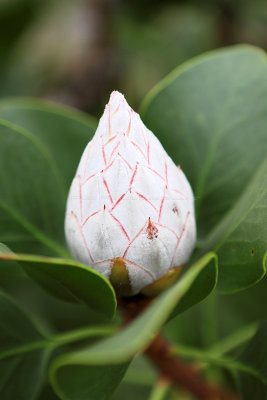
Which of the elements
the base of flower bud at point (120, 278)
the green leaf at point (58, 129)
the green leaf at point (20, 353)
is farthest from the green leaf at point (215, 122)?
the green leaf at point (20, 353)

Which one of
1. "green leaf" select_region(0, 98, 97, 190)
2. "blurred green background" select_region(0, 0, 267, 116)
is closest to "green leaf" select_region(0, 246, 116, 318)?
"green leaf" select_region(0, 98, 97, 190)

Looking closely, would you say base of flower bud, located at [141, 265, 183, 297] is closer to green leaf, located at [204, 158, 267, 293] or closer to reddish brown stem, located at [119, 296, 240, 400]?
green leaf, located at [204, 158, 267, 293]

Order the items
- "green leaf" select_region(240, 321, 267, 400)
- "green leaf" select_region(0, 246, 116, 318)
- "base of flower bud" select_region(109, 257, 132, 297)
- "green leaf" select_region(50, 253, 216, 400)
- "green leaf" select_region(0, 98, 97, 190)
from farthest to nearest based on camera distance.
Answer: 1. "green leaf" select_region(0, 98, 97, 190)
2. "green leaf" select_region(240, 321, 267, 400)
3. "base of flower bud" select_region(109, 257, 132, 297)
4. "green leaf" select_region(0, 246, 116, 318)
5. "green leaf" select_region(50, 253, 216, 400)

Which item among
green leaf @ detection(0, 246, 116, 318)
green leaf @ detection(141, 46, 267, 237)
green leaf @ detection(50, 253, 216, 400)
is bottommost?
green leaf @ detection(0, 246, 116, 318)

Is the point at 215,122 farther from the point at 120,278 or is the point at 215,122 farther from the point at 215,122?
the point at 120,278

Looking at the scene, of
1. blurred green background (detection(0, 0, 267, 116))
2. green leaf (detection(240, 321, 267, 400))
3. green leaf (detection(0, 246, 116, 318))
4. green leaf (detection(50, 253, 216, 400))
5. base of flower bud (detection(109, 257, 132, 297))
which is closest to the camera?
green leaf (detection(50, 253, 216, 400))

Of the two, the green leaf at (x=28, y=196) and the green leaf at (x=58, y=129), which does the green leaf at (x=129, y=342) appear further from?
the green leaf at (x=58, y=129)

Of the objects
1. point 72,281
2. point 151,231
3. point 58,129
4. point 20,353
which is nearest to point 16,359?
point 20,353
